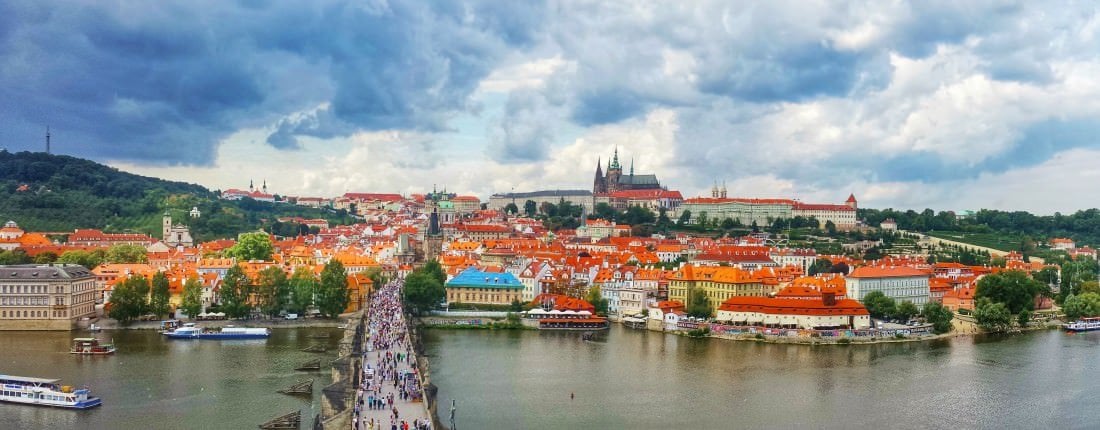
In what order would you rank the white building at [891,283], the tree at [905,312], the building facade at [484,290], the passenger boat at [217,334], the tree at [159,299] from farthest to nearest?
the white building at [891,283], the building facade at [484,290], the tree at [905,312], the tree at [159,299], the passenger boat at [217,334]

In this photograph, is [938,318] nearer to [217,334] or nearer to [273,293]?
[273,293]

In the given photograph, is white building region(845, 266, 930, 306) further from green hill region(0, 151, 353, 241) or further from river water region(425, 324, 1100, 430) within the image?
green hill region(0, 151, 353, 241)

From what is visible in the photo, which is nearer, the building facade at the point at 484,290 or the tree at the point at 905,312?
the tree at the point at 905,312

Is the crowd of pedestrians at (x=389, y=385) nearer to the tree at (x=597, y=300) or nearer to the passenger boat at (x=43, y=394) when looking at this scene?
the passenger boat at (x=43, y=394)

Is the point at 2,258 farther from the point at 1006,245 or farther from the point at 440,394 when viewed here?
the point at 1006,245

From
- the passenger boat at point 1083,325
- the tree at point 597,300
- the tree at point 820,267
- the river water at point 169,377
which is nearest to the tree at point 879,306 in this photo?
the passenger boat at point 1083,325
